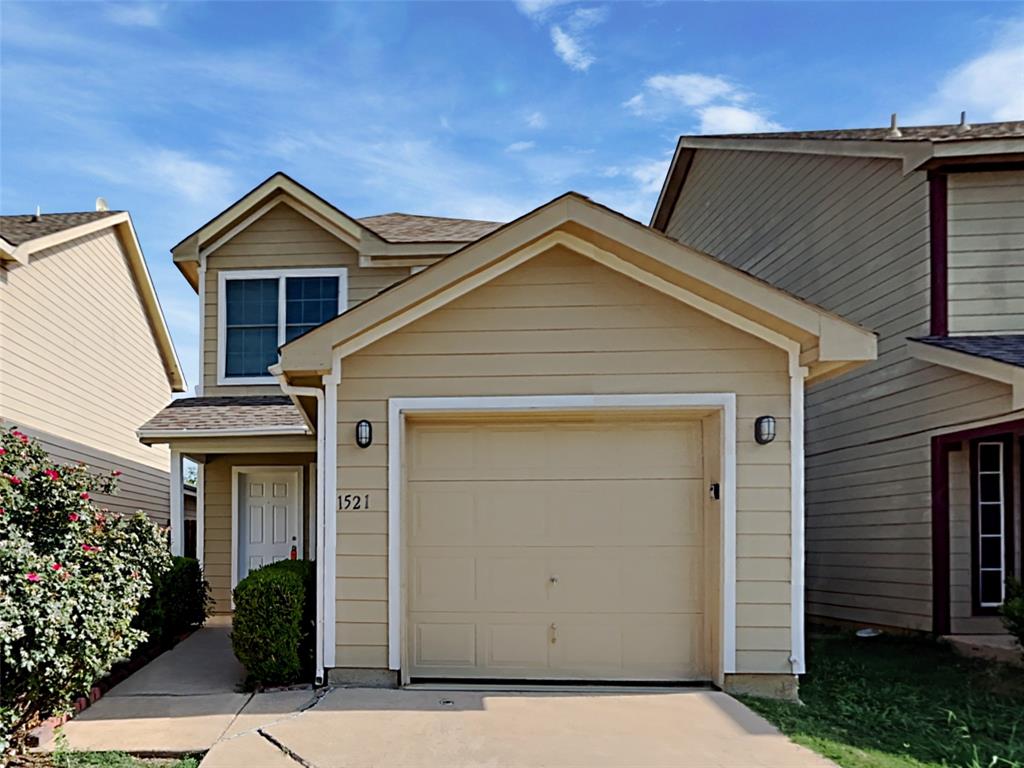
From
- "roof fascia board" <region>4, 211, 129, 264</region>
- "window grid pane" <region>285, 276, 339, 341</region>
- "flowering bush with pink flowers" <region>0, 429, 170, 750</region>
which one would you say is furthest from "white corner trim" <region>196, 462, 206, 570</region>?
"flowering bush with pink flowers" <region>0, 429, 170, 750</region>

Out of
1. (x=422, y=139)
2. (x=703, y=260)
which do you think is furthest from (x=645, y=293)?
(x=422, y=139)

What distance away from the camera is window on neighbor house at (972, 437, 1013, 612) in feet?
26.5

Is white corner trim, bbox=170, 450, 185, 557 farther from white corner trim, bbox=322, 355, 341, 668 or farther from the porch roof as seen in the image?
white corner trim, bbox=322, 355, 341, 668

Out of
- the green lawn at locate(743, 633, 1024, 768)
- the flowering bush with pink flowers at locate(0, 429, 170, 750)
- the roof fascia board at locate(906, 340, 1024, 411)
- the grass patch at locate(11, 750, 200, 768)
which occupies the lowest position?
the green lawn at locate(743, 633, 1024, 768)

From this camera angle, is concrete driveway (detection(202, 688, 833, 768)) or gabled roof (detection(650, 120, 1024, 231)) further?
gabled roof (detection(650, 120, 1024, 231))

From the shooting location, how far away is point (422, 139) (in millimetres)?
12648

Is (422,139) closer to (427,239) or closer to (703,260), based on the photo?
(427,239)

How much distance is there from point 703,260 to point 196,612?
6817 mm

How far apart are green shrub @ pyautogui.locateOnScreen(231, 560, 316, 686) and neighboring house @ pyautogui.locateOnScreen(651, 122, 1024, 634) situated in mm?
6609

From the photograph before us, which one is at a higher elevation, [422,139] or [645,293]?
[422,139]

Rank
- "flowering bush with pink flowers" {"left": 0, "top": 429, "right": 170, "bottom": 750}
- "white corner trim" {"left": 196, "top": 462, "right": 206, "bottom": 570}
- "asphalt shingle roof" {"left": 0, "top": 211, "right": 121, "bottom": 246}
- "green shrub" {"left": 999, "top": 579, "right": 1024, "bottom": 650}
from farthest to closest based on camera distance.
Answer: "asphalt shingle roof" {"left": 0, "top": 211, "right": 121, "bottom": 246} < "white corner trim" {"left": 196, "top": 462, "right": 206, "bottom": 570} < "green shrub" {"left": 999, "top": 579, "right": 1024, "bottom": 650} < "flowering bush with pink flowers" {"left": 0, "top": 429, "right": 170, "bottom": 750}

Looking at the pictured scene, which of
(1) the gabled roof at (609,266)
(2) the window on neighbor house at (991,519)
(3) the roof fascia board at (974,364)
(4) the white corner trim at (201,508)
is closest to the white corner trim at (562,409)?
(1) the gabled roof at (609,266)

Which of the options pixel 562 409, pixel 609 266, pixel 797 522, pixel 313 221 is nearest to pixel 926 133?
pixel 609 266

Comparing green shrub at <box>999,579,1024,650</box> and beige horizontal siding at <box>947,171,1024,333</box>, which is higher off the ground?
beige horizontal siding at <box>947,171,1024,333</box>
